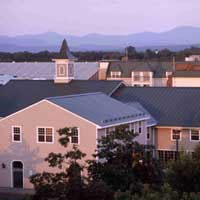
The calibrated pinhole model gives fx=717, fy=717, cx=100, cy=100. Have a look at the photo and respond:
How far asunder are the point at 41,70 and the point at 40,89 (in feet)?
141

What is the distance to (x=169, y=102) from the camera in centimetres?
5162

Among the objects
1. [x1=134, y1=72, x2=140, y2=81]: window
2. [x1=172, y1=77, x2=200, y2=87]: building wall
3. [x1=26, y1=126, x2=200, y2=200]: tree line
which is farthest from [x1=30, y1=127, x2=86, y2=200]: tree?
[x1=134, y1=72, x2=140, y2=81]: window

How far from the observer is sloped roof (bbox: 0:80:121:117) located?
5178 cm

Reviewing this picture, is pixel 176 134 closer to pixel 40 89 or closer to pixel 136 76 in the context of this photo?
pixel 40 89

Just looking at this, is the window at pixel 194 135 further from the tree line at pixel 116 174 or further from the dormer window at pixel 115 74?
the dormer window at pixel 115 74

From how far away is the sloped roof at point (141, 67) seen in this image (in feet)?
313

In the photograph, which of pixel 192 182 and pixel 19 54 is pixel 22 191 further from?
pixel 19 54

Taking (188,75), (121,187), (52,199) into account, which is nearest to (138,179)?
(121,187)

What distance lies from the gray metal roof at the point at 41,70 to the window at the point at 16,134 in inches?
1888

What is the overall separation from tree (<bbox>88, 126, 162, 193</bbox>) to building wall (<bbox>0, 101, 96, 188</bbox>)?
1688 centimetres

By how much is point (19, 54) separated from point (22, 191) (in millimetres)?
156079

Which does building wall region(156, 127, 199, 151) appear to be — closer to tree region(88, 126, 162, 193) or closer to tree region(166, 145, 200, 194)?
tree region(88, 126, 162, 193)

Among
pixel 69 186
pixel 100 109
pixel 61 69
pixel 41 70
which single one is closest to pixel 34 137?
pixel 100 109

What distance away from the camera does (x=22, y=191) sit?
42.6 meters
